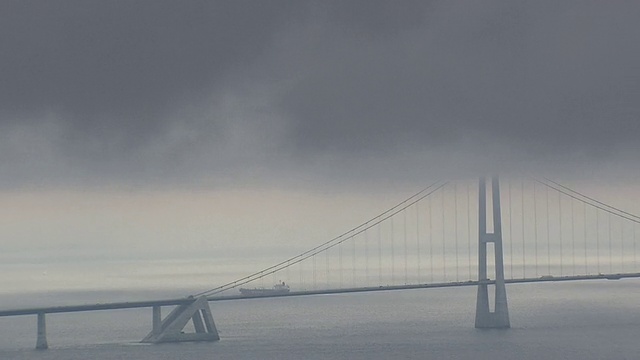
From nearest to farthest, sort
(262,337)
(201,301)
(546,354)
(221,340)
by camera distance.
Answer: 1. (546,354)
2. (201,301)
3. (221,340)
4. (262,337)

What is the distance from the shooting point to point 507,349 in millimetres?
104875

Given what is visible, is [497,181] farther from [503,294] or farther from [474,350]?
[474,350]

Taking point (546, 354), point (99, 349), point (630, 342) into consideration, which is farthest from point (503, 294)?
point (99, 349)

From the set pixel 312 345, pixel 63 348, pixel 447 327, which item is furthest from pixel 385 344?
pixel 447 327

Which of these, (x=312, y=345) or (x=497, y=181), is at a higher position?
(x=497, y=181)

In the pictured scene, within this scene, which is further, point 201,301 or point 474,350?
point 201,301

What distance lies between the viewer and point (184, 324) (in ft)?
379

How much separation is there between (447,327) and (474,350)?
4390 cm

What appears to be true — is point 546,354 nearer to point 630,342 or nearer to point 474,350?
point 474,350

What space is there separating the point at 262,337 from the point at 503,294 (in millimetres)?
21843

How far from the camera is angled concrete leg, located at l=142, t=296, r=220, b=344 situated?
4493 inches

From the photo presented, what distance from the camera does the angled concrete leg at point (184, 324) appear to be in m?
114

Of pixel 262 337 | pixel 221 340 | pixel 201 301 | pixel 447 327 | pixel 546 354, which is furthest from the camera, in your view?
pixel 447 327

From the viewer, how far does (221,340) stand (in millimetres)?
123000
